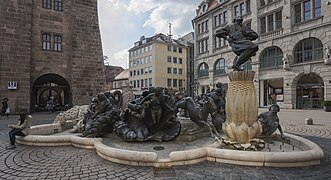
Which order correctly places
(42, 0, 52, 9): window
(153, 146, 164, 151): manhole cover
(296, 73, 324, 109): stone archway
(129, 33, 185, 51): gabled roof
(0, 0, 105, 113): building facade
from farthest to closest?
(129, 33, 185, 51): gabled roof < (296, 73, 324, 109): stone archway < (42, 0, 52, 9): window < (0, 0, 105, 113): building facade < (153, 146, 164, 151): manhole cover

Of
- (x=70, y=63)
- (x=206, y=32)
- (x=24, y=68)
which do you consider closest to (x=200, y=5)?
(x=206, y=32)

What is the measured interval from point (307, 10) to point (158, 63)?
1443 inches

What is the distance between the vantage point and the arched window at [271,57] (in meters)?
29.4

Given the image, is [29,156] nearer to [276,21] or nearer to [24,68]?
[24,68]

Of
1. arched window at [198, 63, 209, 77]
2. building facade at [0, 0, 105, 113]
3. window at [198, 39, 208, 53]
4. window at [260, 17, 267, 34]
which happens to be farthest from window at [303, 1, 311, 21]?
building facade at [0, 0, 105, 113]

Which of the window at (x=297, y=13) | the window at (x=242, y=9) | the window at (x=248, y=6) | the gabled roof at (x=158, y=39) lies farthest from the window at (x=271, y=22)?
the gabled roof at (x=158, y=39)

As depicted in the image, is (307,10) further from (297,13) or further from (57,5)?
(57,5)

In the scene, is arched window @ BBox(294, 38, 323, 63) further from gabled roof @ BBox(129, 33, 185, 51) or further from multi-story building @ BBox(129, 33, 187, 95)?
gabled roof @ BBox(129, 33, 185, 51)

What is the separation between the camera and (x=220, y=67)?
128ft

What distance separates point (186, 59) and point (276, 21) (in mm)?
35326

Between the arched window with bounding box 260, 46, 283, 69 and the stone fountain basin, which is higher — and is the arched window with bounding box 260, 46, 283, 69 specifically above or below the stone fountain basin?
above

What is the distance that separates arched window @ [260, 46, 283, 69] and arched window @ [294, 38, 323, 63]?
6.90 feet

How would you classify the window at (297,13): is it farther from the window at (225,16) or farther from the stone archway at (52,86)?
the stone archway at (52,86)

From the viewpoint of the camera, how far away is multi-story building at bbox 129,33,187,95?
57.8 metres
